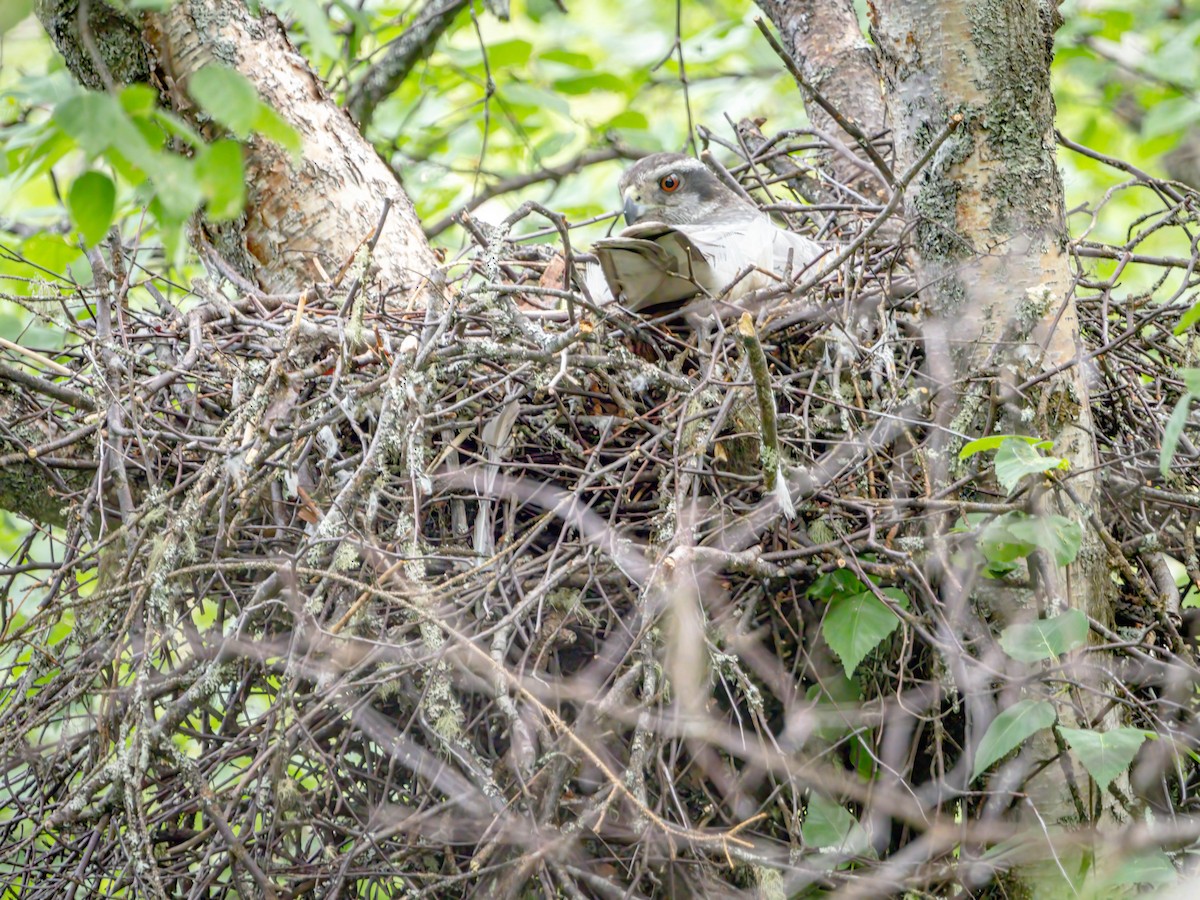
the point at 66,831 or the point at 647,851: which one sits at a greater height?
the point at 647,851

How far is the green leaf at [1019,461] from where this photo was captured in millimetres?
1660

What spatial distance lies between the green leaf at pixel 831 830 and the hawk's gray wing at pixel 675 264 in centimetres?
102

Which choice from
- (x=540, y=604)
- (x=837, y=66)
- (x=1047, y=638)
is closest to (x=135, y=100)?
(x=540, y=604)

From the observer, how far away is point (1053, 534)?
1.76 m

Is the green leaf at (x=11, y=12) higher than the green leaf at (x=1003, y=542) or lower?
higher

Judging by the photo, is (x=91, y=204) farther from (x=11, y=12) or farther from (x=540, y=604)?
(x=540, y=604)

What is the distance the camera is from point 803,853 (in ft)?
6.40

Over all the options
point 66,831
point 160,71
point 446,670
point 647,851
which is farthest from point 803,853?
point 160,71

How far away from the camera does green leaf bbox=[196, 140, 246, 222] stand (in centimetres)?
109

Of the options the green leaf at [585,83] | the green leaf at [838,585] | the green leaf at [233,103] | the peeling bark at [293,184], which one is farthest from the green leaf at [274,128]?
the green leaf at [585,83]

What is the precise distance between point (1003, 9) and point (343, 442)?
1.58m

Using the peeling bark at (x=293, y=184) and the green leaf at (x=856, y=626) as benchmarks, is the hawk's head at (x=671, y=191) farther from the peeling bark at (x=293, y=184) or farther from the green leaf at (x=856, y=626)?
the green leaf at (x=856, y=626)

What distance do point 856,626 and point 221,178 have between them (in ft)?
4.32

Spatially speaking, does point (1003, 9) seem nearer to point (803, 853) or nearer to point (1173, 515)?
point (1173, 515)
